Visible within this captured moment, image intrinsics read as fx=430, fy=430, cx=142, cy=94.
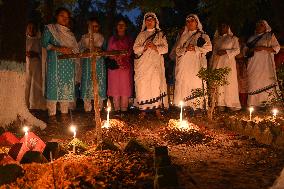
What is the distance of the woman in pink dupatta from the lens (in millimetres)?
10512

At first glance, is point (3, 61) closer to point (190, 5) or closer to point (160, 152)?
point (160, 152)

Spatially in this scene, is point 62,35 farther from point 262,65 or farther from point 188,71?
point 262,65

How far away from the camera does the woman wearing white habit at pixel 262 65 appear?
1094cm

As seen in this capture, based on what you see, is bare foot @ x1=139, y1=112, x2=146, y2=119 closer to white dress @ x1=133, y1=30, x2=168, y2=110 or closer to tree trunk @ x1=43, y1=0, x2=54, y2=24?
white dress @ x1=133, y1=30, x2=168, y2=110

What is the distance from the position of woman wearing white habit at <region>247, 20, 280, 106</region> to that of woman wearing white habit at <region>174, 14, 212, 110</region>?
1780mm

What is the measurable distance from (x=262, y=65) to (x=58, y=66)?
5.24 metres

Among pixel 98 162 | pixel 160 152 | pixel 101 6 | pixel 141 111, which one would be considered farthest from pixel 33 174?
pixel 101 6

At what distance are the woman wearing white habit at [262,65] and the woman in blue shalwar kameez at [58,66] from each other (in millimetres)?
4770

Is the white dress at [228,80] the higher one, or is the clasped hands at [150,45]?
the clasped hands at [150,45]

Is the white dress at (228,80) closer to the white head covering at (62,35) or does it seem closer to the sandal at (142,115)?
the sandal at (142,115)

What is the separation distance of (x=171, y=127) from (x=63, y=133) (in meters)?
2.07

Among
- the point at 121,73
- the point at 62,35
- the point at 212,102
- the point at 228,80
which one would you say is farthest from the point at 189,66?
the point at 62,35

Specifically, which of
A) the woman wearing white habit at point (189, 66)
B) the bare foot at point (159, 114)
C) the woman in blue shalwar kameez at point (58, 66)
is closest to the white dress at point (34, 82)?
the woman in blue shalwar kameez at point (58, 66)

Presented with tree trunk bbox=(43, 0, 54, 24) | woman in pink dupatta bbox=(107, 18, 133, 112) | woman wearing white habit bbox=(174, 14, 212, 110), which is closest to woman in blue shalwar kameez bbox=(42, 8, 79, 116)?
woman in pink dupatta bbox=(107, 18, 133, 112)
